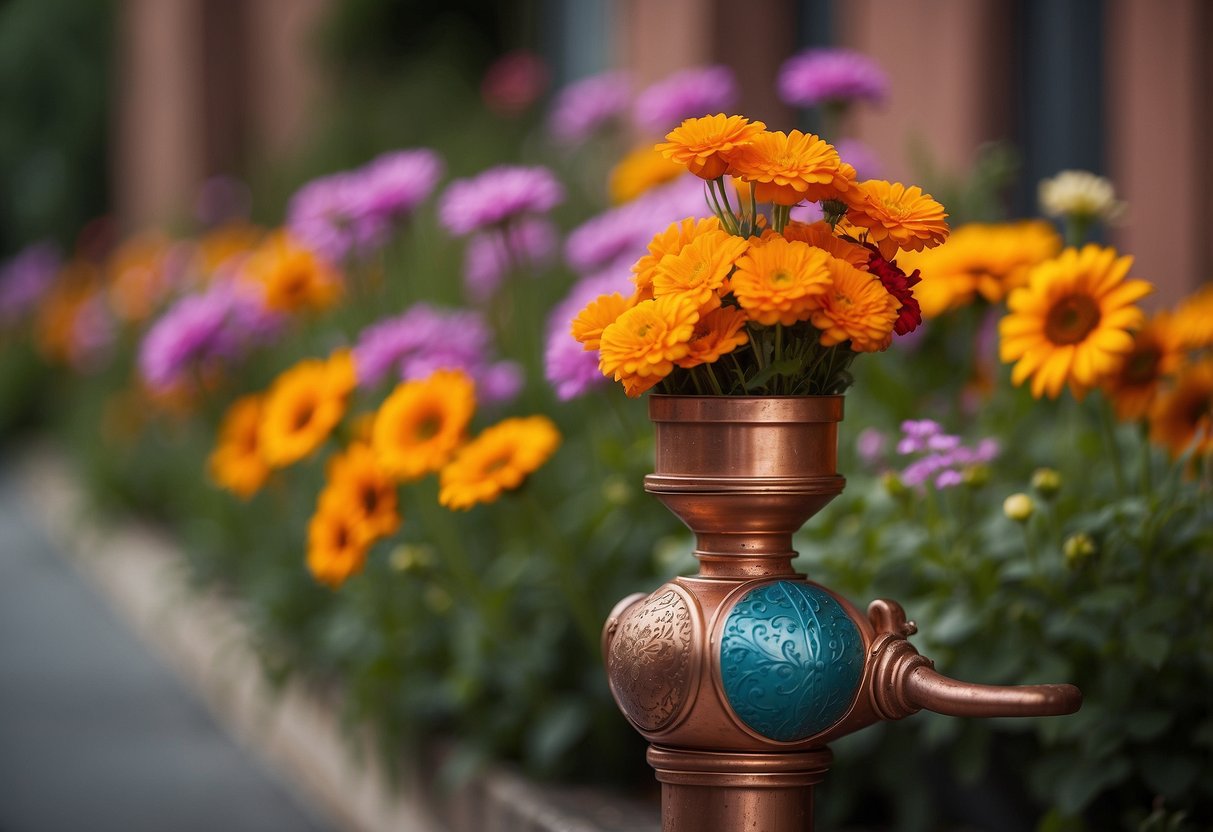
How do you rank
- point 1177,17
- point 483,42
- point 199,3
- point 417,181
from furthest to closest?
point 199,3 → point 483,42 → point 1177,17 → point 417,181

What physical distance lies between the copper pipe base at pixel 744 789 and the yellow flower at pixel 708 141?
51 cm

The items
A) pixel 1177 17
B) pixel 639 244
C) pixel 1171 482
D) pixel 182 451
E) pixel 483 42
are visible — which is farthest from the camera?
pixel 483 42

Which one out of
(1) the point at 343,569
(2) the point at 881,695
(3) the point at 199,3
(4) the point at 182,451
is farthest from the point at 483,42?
(2) the point at 881,695

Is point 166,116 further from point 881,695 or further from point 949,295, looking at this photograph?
point 881,695

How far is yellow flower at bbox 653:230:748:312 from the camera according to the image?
1.18 metres

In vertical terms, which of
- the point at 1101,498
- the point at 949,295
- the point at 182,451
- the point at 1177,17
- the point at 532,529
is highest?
the point at 1177,17

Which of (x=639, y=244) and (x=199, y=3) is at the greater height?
(x=199, y=3)

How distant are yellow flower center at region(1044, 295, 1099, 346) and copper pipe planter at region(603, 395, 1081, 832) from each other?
43 cm

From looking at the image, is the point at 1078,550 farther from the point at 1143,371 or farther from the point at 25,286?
the point at 25,286

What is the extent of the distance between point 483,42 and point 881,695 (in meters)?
7.88

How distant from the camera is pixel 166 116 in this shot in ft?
33.2

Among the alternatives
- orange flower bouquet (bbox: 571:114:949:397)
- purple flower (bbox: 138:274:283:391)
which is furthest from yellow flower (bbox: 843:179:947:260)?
purple flower (bbox: 138:274:283:391)

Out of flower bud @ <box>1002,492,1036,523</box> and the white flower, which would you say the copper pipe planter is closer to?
flower bud @ <box>1002,492,1036,523</box>

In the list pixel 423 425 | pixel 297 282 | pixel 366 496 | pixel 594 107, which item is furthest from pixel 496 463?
pixel 594 107
